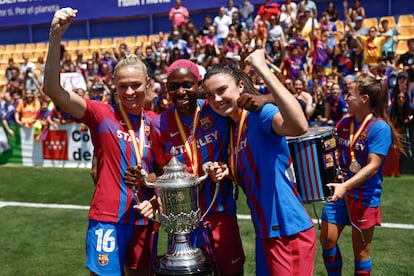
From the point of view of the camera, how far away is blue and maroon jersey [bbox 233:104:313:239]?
2848 millimetres

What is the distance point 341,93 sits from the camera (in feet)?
35.0

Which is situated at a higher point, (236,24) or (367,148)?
(236,24)

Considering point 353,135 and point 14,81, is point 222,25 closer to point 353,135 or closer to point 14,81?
point 14,81

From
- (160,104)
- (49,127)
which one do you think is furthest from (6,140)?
(160,104)

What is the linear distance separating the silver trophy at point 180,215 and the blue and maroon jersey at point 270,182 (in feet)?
0.88

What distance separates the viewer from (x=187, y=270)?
2906 mm

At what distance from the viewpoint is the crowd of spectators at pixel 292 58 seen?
34.4 feet

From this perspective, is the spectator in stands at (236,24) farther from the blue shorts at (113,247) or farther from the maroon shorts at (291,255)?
the maroon shorts at (291,255)

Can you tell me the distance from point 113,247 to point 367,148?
210 cm

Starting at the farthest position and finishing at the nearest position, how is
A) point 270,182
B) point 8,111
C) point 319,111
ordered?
point 8,111, point 319,111, point 270,182

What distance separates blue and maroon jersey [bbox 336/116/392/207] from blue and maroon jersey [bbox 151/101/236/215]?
135 centimetres

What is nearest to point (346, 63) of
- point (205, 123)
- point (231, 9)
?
point (231, 9)

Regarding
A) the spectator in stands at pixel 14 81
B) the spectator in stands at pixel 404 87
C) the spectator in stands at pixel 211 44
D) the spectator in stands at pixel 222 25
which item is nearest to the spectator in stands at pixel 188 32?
the spectator in stands at pixel 211 44

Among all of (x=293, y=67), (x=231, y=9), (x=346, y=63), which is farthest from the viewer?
(x=231, y=9)
